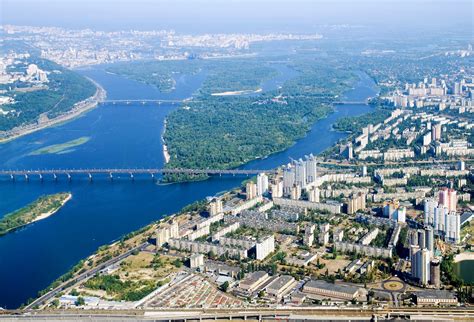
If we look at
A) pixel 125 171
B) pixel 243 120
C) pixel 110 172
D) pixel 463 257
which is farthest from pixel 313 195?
pixel 243 120

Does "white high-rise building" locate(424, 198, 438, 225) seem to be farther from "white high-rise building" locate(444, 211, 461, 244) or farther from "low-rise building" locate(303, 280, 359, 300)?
"low-rise building" locate(303, 280, 359, 300)

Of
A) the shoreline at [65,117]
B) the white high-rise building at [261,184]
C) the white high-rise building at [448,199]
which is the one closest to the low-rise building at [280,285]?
the white high-rise building at [448,199]

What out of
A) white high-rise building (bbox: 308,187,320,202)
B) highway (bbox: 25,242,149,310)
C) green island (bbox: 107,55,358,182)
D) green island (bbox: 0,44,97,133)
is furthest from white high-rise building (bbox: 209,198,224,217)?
green island (bbox: 0,44,97,133)

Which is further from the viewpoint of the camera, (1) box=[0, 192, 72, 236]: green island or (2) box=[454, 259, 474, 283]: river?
(1) box=[0, 192, 72, 236]: green island

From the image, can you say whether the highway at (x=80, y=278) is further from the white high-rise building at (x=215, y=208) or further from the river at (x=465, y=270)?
the river at (x=465, y=270)

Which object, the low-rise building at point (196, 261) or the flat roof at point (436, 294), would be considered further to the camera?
the low-rise building at point (196, 261)

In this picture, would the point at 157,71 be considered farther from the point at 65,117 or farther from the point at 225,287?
the point at 225,287

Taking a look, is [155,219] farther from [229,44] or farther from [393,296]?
[229,44]
